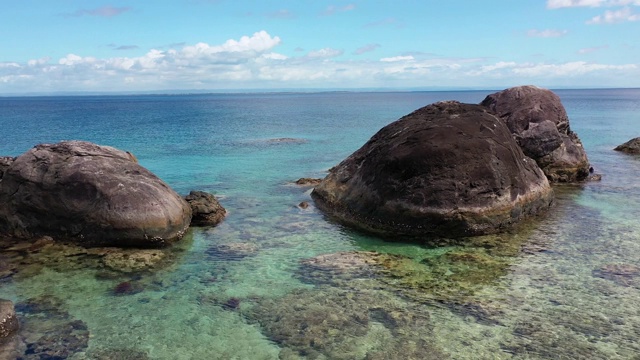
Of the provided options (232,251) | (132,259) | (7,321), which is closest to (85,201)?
(132,259)

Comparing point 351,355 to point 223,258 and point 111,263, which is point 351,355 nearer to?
point 223,258

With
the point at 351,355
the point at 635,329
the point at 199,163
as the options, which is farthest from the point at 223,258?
the point at 199,163

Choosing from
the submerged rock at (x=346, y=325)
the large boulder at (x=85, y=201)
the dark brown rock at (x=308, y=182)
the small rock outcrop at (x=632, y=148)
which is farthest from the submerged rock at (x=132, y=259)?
the small rock outcrop at (x=632, y=148)

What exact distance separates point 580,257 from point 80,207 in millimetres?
15783

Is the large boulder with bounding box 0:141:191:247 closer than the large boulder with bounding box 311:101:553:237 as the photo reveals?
Yes

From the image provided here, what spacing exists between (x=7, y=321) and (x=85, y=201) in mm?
6256

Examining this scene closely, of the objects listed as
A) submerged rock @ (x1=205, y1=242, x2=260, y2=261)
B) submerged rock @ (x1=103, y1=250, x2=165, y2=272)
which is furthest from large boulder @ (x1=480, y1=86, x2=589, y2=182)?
submerged rock @ (x1=103, y1=250, x2=165, y2=272)

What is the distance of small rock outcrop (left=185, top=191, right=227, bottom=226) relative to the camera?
60.5 feet

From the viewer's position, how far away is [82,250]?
15.2 metres

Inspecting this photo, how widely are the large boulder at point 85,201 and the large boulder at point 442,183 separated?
686 cm

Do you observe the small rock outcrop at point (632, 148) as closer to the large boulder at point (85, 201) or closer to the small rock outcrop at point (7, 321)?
the large boulder at point (85, 201)

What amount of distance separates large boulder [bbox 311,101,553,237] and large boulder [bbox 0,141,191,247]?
6856 mm

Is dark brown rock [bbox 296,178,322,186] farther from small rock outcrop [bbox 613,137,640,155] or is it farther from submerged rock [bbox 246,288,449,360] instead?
small rock outcrop [bbox 613,137,640,155]

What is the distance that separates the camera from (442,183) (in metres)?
16.9
